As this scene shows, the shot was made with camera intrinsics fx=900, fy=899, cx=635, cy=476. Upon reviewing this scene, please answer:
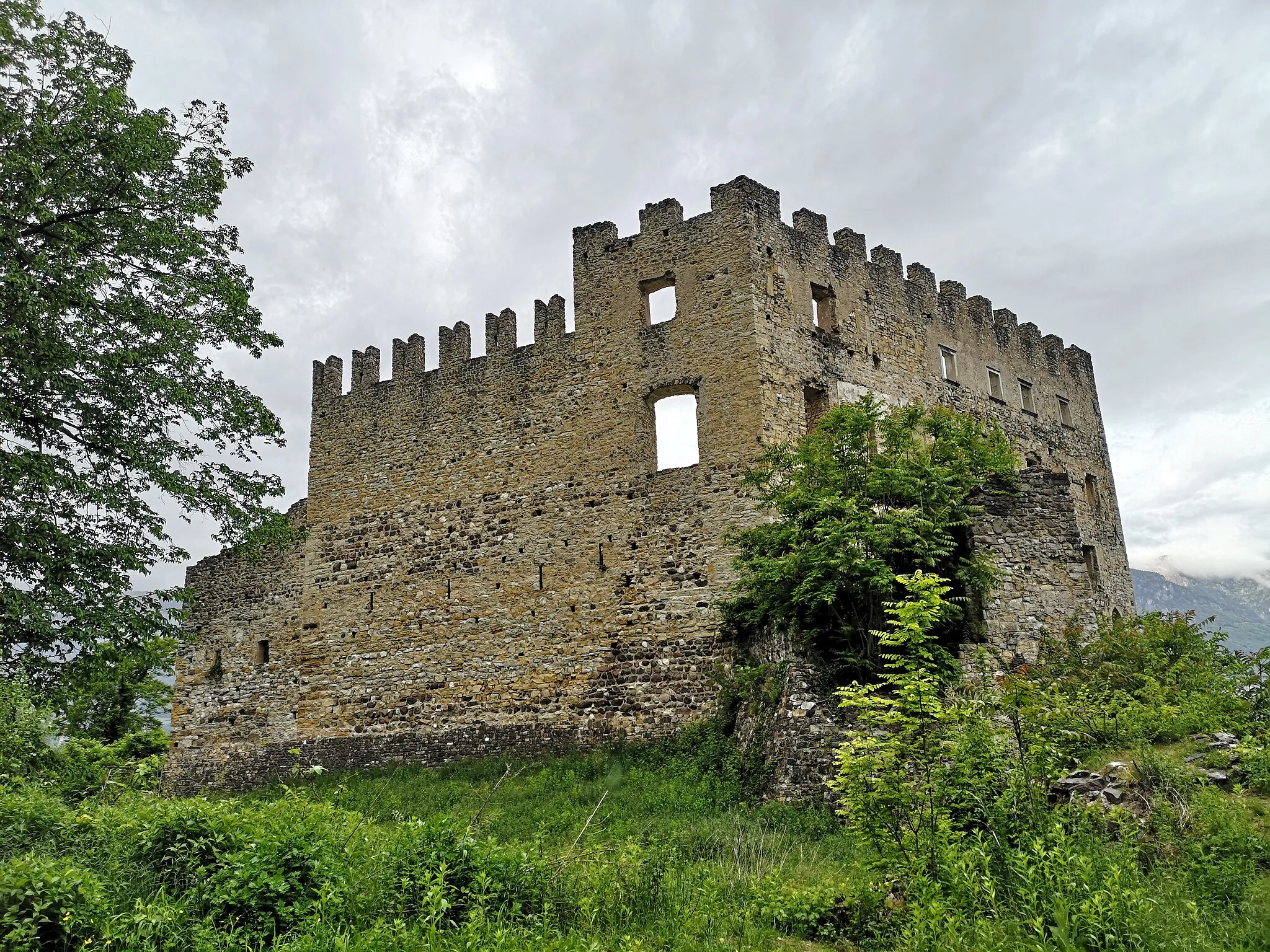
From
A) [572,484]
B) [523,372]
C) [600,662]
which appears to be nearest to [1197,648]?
[600,662]

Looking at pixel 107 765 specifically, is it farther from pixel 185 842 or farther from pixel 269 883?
pixel 269 883

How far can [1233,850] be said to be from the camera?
693 cm

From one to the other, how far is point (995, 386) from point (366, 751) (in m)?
17.8

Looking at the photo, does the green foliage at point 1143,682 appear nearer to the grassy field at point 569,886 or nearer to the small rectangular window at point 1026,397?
the grassy field at point 569,886

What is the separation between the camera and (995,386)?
2347cm

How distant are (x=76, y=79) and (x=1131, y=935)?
15.2 m

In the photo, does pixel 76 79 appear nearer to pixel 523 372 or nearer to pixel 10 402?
pixel 10 402

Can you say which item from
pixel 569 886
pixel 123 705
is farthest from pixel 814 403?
pixel 123 705

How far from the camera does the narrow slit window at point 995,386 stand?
2320 cm

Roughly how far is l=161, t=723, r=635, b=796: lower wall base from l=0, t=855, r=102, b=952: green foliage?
10482 mm

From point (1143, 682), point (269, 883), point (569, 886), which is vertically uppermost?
point (1143, 682)

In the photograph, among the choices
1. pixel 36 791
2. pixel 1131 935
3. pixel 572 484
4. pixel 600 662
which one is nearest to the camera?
Answer: pixel 1131 935

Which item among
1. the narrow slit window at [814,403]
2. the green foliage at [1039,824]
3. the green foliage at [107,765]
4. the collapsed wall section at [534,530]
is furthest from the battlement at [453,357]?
the green foliage at [1039,824]

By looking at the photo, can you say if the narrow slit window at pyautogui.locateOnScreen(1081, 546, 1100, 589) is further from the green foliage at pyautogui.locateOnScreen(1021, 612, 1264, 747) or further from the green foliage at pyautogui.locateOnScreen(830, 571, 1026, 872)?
the green foliage at pyautogui.locateOnScreen(830, 571, 1026, 872)
